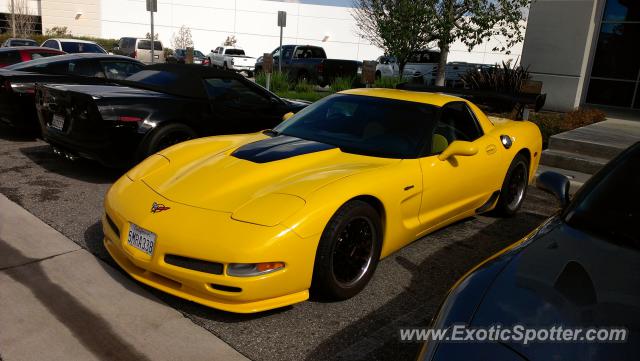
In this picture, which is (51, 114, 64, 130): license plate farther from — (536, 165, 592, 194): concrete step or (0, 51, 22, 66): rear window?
(536, 165, 592, 194): concrete step

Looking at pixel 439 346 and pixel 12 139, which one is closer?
pixel 439 346

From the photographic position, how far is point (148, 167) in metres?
3.97

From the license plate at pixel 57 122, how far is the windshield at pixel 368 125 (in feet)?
8.82

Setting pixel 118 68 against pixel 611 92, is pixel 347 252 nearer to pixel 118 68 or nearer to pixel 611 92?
pixel 118 68

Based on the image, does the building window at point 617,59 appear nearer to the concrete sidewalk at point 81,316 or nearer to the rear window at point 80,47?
the concrete sidewalk at point 81,316

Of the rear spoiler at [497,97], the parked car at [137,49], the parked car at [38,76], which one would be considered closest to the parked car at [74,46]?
the parked car at [137,49]

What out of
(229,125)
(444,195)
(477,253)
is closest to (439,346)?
(444,195)

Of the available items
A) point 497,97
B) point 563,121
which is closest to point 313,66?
point 563,121

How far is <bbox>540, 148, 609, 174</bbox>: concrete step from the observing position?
763 centimetres

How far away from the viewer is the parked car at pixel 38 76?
718 cm

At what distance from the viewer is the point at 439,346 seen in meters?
1.82

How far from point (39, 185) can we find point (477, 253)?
4.65 metres

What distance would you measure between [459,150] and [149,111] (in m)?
3.42

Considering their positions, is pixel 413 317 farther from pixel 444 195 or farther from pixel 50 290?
pixel 50 290
